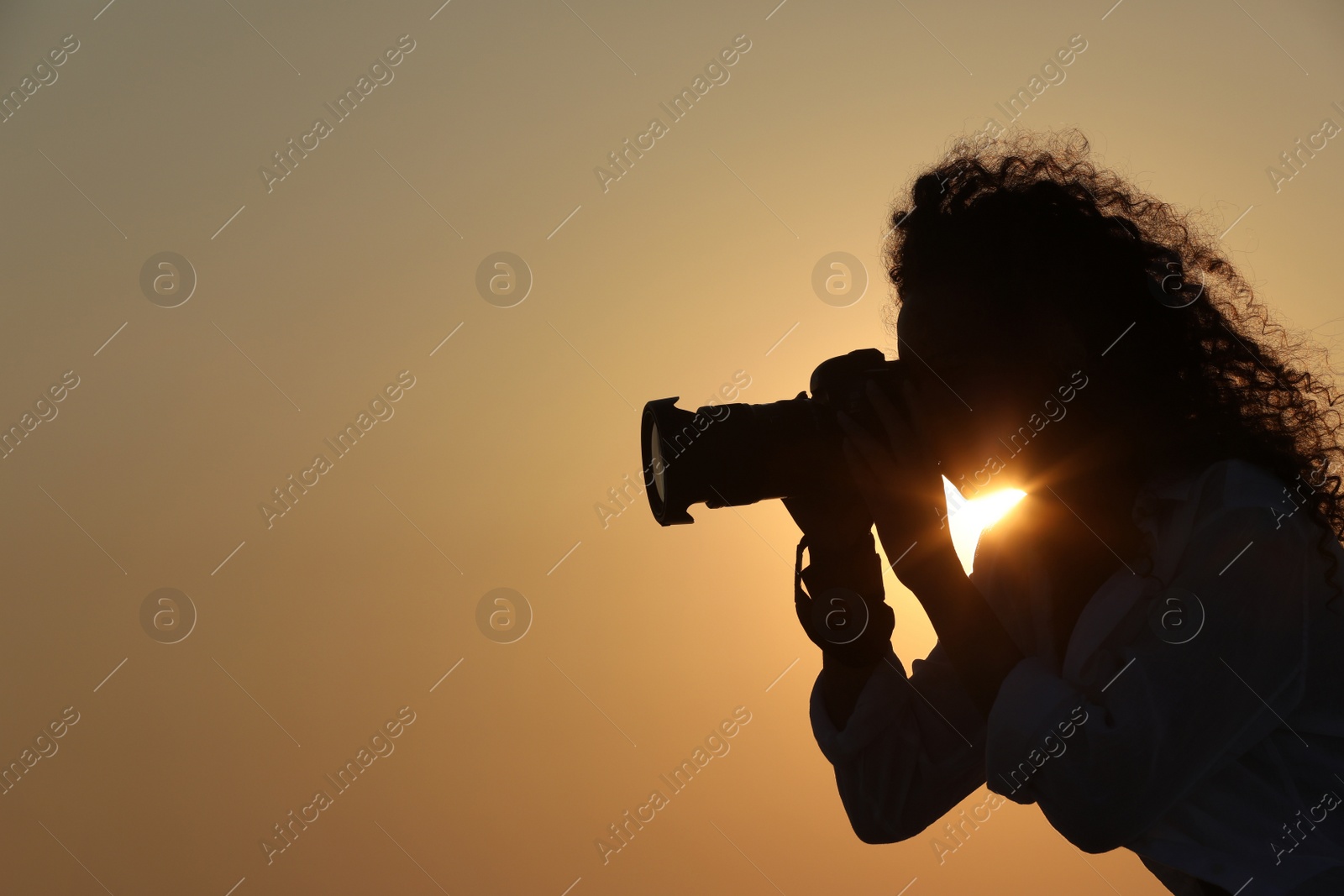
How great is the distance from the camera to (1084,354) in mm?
1132

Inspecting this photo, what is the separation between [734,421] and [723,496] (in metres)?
0.11

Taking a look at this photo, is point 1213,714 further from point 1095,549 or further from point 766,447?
point 766,447

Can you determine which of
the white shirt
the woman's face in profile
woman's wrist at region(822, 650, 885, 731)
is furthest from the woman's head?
woman's wrist at region(822, 650, 885, 731)

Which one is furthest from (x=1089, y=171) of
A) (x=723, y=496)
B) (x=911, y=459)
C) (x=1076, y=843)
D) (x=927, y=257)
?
(x=1076, y=843)

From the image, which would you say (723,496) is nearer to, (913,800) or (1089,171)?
(913,800)

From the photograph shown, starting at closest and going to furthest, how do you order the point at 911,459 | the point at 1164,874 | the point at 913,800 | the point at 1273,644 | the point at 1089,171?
the point at 1273,644 → the point at 1164,874 → the point at 911,459 → the point at 913,800 → the point at 1089,171

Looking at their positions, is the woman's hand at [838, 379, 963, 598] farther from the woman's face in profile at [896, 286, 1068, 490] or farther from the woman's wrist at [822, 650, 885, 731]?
the woman's wrist at [822, 650, 885, 731]

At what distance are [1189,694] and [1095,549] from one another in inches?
10.7

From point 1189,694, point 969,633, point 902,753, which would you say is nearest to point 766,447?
point 969,633

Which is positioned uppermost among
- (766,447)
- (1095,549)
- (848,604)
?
(766,447)

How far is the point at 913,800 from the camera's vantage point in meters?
1.25

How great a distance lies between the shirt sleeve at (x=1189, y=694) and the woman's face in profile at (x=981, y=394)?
0.23 meters

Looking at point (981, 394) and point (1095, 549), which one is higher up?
point (981, 394)

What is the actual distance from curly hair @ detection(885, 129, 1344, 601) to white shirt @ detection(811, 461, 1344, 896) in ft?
0.51
